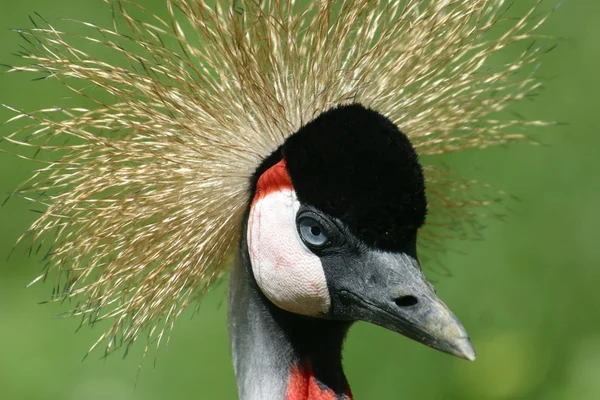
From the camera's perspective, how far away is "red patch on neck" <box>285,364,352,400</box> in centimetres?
148

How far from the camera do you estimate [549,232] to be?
3.04 m

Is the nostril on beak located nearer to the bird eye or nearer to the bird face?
the bird face

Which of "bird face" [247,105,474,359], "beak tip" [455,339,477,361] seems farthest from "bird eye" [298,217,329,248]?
"beak tip" [455,339,477,361]

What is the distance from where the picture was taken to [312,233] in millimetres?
1407

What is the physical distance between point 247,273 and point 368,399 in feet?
3.80

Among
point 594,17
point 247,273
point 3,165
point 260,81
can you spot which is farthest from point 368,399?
point 594,17

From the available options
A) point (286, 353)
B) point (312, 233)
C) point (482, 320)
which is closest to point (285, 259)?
point (312, 233)

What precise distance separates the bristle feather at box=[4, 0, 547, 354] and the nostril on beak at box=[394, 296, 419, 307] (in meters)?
0.30

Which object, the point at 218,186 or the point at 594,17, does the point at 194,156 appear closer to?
the point at 218,186

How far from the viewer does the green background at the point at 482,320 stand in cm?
261

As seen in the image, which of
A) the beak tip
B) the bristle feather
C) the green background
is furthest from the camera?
the green background

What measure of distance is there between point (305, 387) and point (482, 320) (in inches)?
52.5

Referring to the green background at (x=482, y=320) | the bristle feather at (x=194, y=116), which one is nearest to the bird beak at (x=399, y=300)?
the bristle feather at (x=194, y=116)

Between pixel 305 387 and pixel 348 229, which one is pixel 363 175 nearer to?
pixel 348 229
